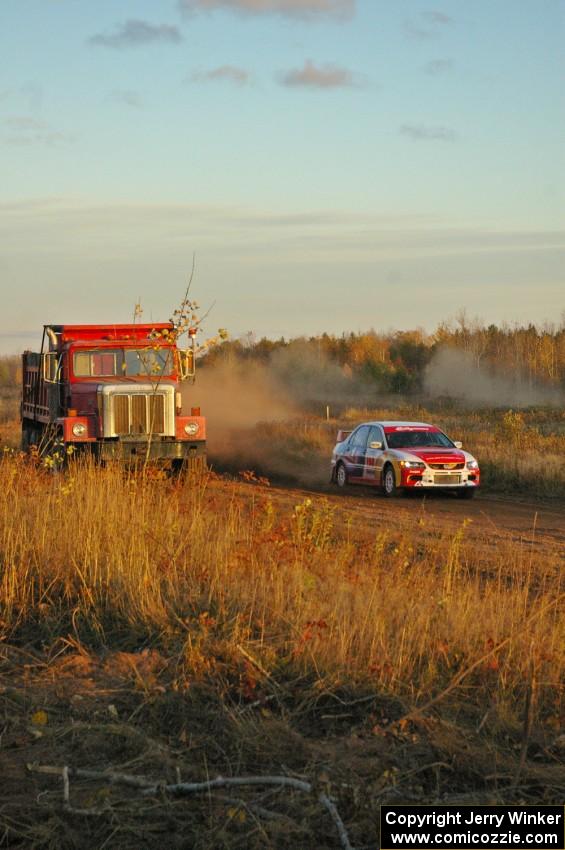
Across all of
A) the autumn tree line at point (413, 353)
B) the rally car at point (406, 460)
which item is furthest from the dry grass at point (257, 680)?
the autumn tree line at point (413, 353)

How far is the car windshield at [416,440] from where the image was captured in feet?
76.9

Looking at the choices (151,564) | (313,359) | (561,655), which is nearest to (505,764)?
(561,655)

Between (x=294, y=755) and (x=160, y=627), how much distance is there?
2.20 meters

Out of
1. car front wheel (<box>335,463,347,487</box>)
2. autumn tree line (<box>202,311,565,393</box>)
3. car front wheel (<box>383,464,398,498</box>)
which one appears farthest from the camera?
autumn tree line (<box>202,311,565,393</box>)

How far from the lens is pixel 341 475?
2550 centimetres

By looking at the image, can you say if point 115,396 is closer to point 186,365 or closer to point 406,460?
point 186,365

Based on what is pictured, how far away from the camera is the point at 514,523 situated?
57.7 feet

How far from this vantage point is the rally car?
22484 mm

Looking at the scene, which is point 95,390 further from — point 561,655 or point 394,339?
point 394,339

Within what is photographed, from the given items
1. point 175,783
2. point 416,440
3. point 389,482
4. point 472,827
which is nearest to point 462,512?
point 389,482

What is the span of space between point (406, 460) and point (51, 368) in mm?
7507

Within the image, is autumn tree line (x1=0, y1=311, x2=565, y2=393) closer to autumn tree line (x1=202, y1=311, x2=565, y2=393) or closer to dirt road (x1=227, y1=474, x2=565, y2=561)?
autumn tree line (x1=202, y1=311, x2=565, y2=393)

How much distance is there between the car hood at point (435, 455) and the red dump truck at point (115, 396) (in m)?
4.03

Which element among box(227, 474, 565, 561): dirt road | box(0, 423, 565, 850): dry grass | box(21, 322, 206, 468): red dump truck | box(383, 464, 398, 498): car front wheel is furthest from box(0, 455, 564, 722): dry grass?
box(383, 464, 398, 498): car front wheel
